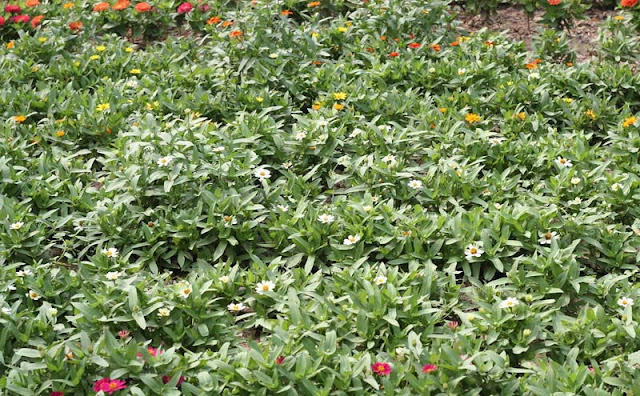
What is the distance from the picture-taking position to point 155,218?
3.79 meters

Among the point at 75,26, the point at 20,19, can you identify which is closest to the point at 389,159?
the point at 75,26

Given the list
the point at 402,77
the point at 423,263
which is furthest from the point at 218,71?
the point at 423,263

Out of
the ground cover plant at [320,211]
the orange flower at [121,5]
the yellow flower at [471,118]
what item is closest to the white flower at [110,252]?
the ground cover plant at [320,211]

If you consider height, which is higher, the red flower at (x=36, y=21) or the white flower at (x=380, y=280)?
the red flower at (x=36, y=21)

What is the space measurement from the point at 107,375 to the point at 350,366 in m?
0.80

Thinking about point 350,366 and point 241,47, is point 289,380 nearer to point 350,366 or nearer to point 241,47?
point 350,366

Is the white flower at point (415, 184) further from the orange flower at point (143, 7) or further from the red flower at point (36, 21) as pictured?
the red flower at point (36, 21)

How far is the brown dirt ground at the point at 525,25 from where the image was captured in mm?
5648

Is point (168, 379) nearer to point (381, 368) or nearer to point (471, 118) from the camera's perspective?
point (381, 368)

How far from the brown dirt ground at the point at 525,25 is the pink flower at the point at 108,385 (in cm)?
366

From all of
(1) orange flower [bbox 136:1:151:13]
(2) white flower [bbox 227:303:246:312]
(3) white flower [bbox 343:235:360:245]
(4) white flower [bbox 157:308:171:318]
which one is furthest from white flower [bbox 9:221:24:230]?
(1) orange flower [bbox 136:1:151:13]

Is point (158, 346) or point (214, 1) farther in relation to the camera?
point (214, 1)

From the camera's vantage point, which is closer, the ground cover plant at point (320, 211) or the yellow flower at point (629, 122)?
the ground cover plant at point (320, 211)

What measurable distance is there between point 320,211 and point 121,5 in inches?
113
